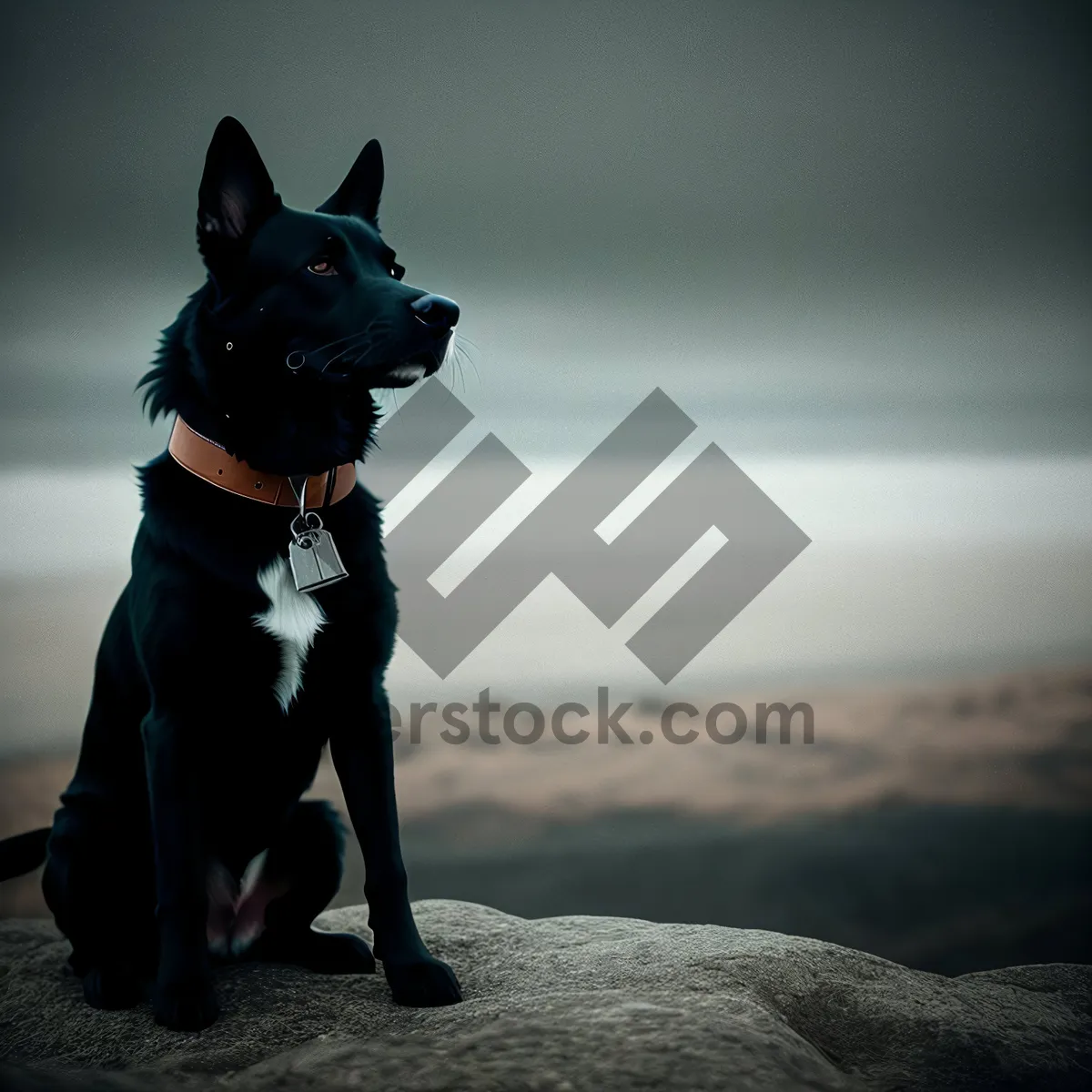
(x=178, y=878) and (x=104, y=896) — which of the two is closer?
(x=178, y=878)

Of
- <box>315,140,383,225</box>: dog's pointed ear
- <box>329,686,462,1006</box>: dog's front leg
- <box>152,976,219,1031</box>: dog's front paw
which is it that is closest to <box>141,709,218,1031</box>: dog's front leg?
<box>152,976,219,1031</box>: dog's front paw

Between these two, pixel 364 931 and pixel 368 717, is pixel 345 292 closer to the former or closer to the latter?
pixel 368 717

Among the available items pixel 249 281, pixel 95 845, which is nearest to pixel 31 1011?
pixel 95 845

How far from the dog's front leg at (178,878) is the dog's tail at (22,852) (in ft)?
2.46

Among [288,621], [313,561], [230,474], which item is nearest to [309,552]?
[313,561]

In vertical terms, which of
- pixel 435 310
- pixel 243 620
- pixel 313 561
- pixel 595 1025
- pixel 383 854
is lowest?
pixel 595 1025

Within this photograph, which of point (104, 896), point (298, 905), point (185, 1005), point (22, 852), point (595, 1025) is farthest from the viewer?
point (22, 852)

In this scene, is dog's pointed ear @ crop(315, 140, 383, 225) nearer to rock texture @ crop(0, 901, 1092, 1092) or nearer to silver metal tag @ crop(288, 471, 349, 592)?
silver metal tag @ crop(288, 471, 349, 592)

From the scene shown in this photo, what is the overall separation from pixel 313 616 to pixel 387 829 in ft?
1.82

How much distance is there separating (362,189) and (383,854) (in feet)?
5.65

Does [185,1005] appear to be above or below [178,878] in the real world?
below

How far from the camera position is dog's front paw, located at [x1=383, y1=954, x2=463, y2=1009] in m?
2.59

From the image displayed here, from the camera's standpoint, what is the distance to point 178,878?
8.27ft

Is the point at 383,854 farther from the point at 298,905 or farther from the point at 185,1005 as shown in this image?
the point at 185,1005
